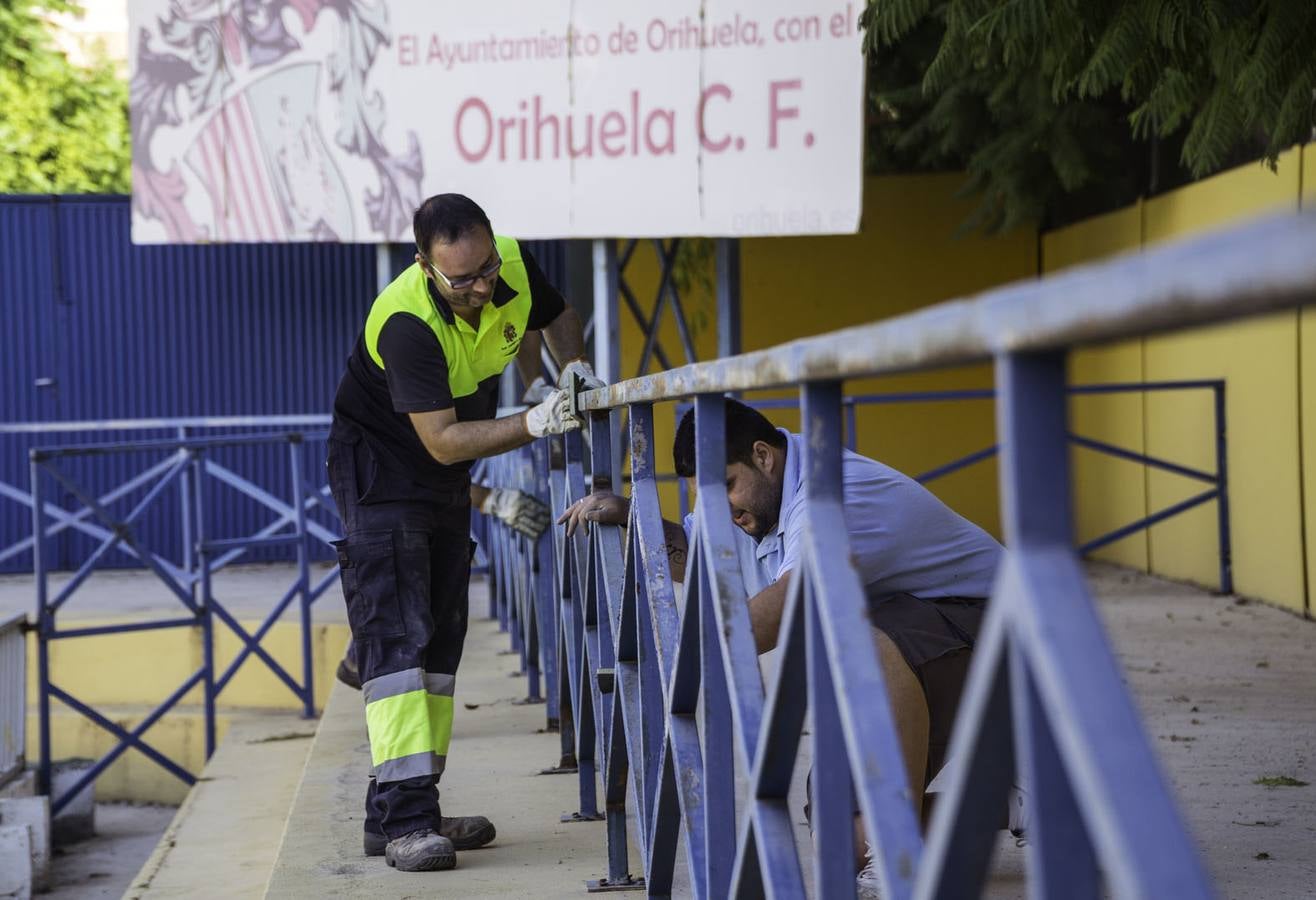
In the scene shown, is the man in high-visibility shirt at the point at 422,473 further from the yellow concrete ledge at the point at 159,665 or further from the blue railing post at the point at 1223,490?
the yellow concrete ledge at the point at 159,665

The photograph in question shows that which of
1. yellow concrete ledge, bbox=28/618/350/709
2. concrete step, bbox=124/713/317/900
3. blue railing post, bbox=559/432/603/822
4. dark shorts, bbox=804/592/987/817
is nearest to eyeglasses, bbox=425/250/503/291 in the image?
blue railing post, bbox=559/432/603/822

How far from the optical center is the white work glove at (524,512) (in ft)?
15.7

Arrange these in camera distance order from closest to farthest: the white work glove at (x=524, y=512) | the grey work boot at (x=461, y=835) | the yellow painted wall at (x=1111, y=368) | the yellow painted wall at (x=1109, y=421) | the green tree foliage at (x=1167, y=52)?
the grey work boot at (x=461, y=835) < the green tree foliage at (x=1167, y=52) < the white work glove at (x=524, y=512) < the yellow painted wall at (x=1111, y=368) < the yellow painted wall at (x=1109, y=421)

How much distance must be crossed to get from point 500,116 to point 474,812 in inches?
189

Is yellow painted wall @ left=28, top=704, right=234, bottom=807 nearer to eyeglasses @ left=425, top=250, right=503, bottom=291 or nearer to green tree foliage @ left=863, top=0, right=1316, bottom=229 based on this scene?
green tree foliage @ left=863, top=0, right=1316, bottom=229

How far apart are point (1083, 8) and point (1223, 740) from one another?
2.08m

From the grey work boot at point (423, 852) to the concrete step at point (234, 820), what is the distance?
4.71 feet

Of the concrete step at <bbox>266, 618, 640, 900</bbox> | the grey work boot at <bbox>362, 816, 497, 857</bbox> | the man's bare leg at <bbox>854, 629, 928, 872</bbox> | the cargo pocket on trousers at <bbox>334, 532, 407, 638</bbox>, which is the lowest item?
the concrete step at <bbox>266, 618, 640, 900</bbox>

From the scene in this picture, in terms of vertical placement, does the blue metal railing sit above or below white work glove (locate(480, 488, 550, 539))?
below

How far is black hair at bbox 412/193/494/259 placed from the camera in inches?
134

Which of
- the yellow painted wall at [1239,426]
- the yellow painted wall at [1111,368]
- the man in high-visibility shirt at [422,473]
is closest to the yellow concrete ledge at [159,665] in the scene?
the yellow painted wall at [1111,368]

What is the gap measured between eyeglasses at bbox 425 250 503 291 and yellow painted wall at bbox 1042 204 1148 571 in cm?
634

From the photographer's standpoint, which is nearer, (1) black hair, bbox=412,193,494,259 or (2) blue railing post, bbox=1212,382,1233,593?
(1) black hair, bbox=412,193,494,259

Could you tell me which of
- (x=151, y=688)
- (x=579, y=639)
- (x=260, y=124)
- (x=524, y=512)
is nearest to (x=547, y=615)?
(x=524, y=512)
